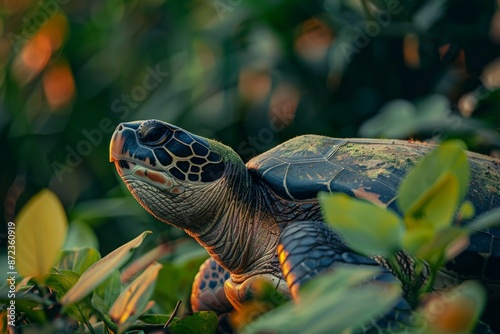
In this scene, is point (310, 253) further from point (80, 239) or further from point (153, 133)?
point (80, 239)

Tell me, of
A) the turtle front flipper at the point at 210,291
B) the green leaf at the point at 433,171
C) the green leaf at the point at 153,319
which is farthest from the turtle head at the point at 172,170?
the green leaf at the point at 433,171

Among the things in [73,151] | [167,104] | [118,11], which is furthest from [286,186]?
[118,11]

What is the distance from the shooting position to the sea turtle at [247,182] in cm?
130

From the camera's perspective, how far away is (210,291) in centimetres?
155

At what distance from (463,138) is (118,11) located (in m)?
2.14

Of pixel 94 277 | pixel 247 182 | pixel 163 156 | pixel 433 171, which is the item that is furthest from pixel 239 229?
pixel 433 171

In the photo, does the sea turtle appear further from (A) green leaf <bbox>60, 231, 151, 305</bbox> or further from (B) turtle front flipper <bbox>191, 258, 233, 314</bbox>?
(A) green leaf <bbox>60, 231, 151, 305</bbox>

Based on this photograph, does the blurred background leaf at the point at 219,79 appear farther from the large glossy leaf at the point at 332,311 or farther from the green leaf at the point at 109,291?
the large glossy leaf at the point at 332,311

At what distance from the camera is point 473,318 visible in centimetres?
49

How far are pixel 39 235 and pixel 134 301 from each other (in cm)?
24

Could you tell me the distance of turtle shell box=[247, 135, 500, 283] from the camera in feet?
3.87

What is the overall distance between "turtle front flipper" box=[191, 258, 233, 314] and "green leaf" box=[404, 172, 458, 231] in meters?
1.00

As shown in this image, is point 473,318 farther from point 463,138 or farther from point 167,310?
point 463,138

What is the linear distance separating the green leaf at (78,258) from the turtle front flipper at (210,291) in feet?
1.20
